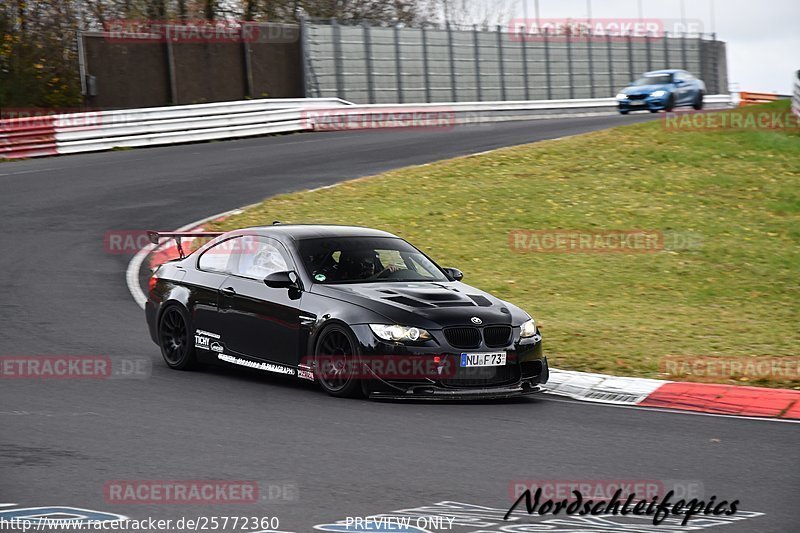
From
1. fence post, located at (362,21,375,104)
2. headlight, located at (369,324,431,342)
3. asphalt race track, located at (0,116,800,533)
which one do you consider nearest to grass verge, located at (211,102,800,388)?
headlight, located at (369,324,431,342)

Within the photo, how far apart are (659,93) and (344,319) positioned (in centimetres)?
3176

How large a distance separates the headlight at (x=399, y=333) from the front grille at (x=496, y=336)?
0.54 metres

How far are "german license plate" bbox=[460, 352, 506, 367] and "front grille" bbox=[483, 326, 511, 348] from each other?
0.09 m

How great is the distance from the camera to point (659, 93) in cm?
3956

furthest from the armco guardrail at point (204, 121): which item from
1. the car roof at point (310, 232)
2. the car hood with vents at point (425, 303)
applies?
the car hood with vents at point (425, 303)

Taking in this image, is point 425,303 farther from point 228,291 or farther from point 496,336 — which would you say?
point 228,291

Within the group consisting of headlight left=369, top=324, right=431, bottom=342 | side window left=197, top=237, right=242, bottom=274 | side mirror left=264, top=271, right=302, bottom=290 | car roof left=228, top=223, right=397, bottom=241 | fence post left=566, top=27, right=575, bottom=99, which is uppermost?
fence post left=566, top=27, right=575, bottom=99

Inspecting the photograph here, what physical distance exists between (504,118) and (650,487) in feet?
121

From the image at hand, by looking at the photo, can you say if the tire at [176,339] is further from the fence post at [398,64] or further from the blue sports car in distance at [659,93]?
the blue sports car in distance at [659,93]

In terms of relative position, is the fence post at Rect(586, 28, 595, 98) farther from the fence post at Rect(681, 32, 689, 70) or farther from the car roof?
the car roof

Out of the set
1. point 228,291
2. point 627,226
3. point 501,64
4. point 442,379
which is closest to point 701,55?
point 501,64

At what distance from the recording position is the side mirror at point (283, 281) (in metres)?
10.3

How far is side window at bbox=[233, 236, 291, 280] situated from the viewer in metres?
10.8

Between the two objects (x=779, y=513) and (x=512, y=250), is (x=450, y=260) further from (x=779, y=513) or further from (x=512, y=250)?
(x=779, y=513)
